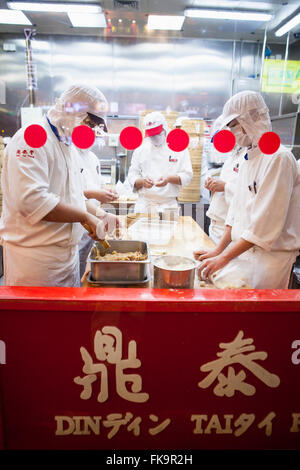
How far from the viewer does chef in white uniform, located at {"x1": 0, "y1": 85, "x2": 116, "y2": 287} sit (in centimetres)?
129

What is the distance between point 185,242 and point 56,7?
1543 millimetres

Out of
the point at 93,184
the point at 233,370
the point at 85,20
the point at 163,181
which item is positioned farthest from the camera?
the point at 163,181

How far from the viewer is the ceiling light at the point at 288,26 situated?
5.00 feet

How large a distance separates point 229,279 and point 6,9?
1590 millimetres

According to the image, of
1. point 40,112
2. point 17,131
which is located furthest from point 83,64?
point 17,131

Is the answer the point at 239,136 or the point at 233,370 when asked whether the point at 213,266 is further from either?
the point at 239,136

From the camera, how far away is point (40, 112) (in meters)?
1.50

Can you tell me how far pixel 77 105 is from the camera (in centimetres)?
132

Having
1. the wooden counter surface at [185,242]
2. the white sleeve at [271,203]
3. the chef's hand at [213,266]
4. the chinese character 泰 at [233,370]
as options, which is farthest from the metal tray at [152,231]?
the chinese character 泰 at [233,370]

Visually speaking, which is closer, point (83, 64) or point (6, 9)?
point (6, 9)

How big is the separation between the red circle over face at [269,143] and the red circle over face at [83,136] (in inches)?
31.5

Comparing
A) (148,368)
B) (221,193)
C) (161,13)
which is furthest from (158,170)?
(148,368)

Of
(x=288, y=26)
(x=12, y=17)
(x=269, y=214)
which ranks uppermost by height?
(x=288, y=26)
